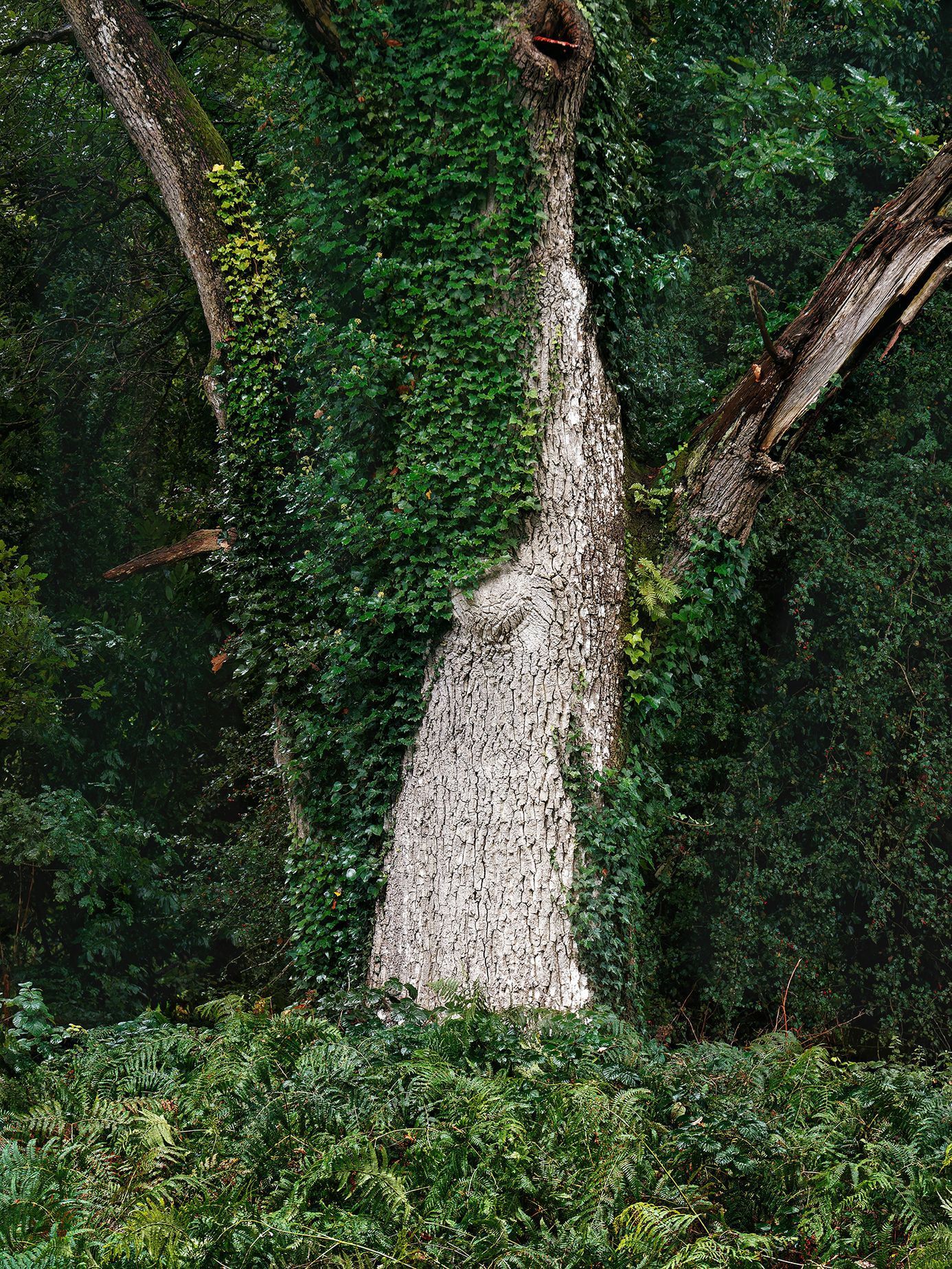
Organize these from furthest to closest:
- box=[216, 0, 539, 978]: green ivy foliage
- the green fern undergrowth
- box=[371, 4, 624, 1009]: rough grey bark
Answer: box=[216, 0, 539, 978]: green ivy foliage
box=[371, 4, 624, 1009]: rough grey bark
the green fern undergrowth

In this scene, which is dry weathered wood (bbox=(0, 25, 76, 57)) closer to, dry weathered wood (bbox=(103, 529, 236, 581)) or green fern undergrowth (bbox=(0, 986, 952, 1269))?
dry weathered wood (bbox=(103, 529, 236, 581))

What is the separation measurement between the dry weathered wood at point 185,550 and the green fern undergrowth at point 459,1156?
12.3 ft

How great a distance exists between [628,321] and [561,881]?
354 cm

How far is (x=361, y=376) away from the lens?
598 cm

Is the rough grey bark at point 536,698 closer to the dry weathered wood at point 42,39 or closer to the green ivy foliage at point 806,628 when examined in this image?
the green ivy foliage at point 806,628

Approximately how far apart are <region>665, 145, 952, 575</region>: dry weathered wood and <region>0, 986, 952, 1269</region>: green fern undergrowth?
311 centimetres

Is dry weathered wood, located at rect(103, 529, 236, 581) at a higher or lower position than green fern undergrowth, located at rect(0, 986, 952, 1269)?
higher

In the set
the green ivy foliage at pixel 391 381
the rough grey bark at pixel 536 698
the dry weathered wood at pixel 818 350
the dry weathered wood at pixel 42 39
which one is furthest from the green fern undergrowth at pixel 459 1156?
the dry weathered wood at pixel 42 39

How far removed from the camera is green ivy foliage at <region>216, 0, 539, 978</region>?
5.77 metres

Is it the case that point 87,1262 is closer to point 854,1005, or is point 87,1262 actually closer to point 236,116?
point 854,1005

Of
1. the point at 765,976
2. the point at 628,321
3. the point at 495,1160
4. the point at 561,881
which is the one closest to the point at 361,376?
the point at 628,321

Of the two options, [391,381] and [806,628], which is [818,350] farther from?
[806,628]

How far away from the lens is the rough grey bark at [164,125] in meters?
7.27

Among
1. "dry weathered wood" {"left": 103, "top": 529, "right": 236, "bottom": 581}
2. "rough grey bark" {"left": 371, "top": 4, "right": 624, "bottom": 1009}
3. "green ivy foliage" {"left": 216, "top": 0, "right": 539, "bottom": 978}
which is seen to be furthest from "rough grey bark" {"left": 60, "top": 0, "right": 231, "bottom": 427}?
"rough grey bark" {"left": 371, "top": 4, "right": 624, "bottom": 1009}
